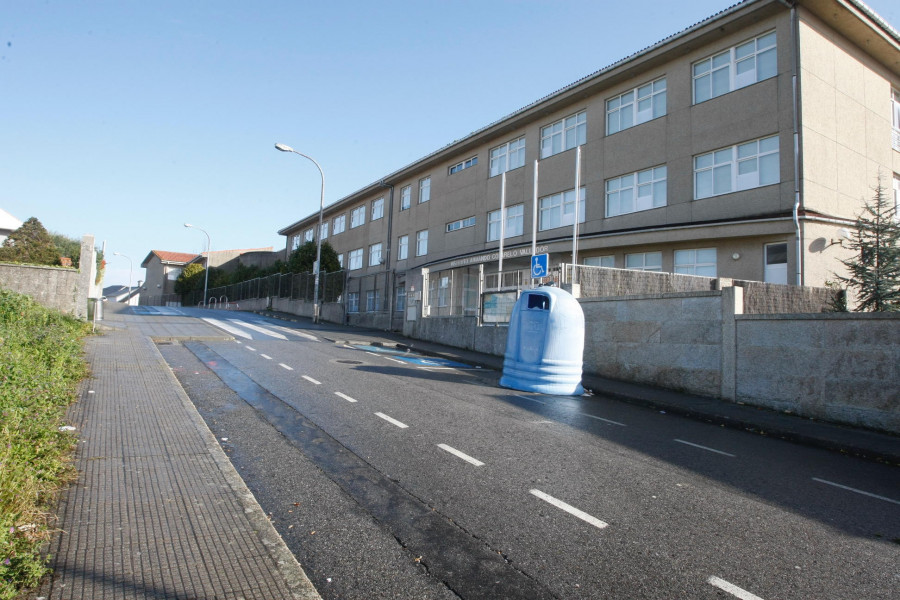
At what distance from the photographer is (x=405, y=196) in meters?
37.9

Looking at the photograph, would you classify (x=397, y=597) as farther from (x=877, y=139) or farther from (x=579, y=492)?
(x=877, y=139)

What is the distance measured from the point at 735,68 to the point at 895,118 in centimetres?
787

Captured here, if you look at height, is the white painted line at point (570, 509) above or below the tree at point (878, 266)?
below

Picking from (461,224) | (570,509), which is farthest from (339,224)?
(570,509)

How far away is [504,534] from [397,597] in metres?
1.10

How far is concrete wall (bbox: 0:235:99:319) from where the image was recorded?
54.2 ft

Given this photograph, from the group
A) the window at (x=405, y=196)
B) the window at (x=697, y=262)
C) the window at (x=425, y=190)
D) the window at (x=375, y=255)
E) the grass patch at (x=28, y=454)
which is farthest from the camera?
the window at (x=375, y=255)

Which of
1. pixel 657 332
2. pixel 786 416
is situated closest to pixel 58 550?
pixel 786 416

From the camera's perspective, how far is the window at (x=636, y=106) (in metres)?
21.3

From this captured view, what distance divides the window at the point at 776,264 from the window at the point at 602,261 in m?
5.66

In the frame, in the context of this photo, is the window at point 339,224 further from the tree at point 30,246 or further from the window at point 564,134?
the window at point 564,134

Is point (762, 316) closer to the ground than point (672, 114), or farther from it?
closer to the ground

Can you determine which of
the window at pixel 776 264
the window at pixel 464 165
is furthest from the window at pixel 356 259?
the window at pixel 776 264

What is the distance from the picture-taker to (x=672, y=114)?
67.6 ft
